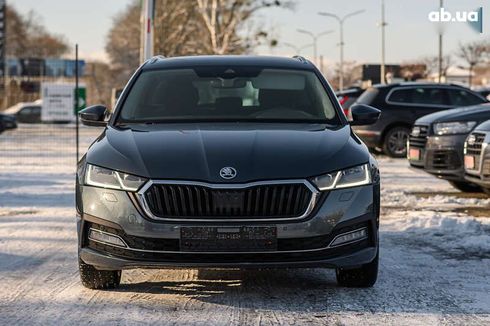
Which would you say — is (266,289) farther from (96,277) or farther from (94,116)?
(94,116)

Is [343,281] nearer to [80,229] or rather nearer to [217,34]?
[80,229]

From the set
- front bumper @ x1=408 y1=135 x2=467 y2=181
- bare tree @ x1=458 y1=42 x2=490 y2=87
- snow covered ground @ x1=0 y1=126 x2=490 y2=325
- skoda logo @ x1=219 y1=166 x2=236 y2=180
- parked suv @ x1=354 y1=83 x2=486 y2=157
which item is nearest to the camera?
snow covered ground @ x1=0 y1=126 x2=490 y2=325

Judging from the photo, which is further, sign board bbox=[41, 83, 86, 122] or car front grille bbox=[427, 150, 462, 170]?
sign board bbox=[41, 83, 86, 122]

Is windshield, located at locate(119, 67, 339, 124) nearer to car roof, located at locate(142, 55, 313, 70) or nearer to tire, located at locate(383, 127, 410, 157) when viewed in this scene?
car roof, located at locate(142, 55, 313, 70)

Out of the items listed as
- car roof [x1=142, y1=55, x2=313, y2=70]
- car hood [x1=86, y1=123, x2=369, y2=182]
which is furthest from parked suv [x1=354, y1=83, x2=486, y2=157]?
car hood [x1=86, y1=123, x2=369, y2=182]

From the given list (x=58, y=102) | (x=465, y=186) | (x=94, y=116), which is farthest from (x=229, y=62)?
(x=58, y=102)

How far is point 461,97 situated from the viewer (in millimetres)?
18719

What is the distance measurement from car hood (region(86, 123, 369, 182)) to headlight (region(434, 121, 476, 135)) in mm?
5344

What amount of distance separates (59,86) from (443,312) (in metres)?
15.8

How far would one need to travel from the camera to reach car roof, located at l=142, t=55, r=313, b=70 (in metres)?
6.65

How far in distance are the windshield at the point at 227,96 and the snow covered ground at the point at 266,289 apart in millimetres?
1099

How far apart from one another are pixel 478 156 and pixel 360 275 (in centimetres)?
447

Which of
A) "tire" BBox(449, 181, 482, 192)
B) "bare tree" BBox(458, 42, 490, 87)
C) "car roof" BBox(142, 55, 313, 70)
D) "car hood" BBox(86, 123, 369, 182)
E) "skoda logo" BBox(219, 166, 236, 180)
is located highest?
"bare tree" BBox(458, 42, 490, 87)

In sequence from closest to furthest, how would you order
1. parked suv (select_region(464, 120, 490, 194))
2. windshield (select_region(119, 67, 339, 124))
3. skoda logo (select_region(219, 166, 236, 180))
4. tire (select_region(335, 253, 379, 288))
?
skoda logo (select_region(219, 166, 236, 180)) → tire (select_region(335, 253, 379, 288)) → windshield (select_region(119, 67, 339, 124)) → parked suv (select_region(464, 120, 490, 194))
